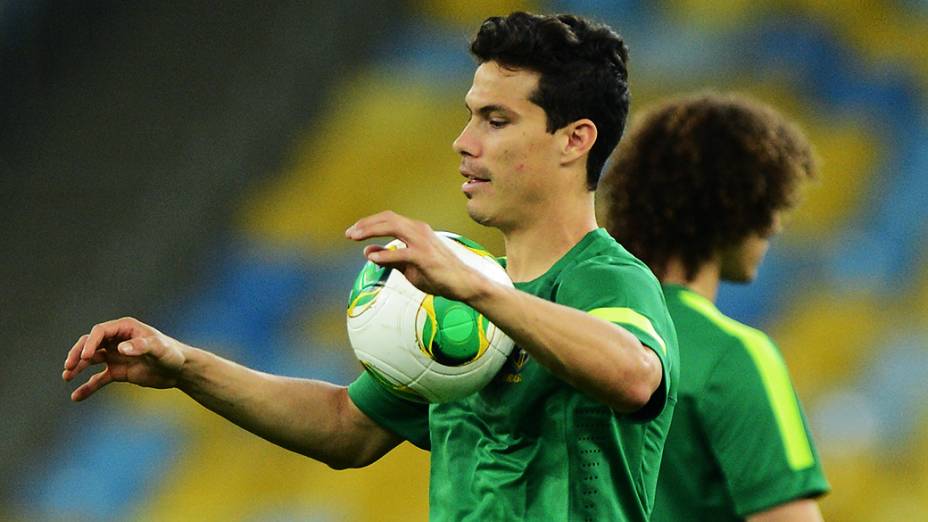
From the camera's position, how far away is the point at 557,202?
311 centimetres

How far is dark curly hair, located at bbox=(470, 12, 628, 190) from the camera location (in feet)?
10.1

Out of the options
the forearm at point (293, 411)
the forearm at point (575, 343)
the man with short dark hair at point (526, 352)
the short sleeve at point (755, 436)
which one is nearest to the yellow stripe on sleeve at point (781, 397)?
the short sleeve at point (755, 436)

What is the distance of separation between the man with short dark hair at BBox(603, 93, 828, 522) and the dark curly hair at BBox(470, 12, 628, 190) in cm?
66

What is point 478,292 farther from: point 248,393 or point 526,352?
point 248,393

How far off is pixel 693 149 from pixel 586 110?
3.21ft

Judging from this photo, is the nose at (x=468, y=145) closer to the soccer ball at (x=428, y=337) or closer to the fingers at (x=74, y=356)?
the soccer ball at (x=428, y=337)

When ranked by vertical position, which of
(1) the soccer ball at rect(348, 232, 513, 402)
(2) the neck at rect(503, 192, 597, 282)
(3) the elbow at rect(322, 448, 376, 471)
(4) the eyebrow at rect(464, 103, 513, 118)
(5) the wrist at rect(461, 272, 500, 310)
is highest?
(4) the eyebrow at rect(464, 103, 513, 118)

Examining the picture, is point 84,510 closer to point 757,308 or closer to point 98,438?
point 98,438

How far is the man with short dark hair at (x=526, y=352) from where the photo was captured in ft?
9.56

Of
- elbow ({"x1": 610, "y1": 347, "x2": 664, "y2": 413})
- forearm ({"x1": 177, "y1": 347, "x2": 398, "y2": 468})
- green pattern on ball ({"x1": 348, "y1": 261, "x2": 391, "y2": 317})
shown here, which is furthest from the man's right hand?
elbow ({"x1": 610, "y1": 347, "x2": 664, "y2": 413})

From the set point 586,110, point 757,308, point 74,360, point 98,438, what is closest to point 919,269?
point 757,308

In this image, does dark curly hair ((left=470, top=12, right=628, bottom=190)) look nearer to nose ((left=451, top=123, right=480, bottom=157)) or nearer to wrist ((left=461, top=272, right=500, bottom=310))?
nose ((left=451, top=123, right=480, bottom=157))

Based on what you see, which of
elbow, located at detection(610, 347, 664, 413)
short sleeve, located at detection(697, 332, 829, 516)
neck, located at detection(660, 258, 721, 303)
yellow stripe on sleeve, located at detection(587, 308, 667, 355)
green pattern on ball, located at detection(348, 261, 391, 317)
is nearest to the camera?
elbow, located at detection(610, 347, 664, 413)

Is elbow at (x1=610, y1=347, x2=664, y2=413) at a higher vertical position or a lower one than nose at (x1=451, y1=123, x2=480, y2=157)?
lower
